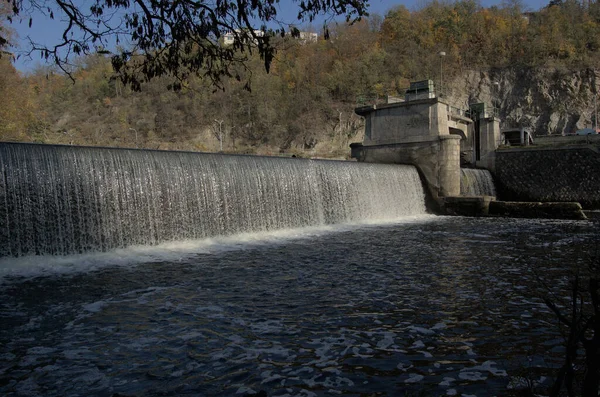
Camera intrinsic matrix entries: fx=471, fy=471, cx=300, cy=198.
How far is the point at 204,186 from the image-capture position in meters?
13.0

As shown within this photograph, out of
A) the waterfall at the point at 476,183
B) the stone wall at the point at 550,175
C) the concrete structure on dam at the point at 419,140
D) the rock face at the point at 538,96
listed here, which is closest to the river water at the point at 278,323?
the concrete structure on dam at the point at 419,140

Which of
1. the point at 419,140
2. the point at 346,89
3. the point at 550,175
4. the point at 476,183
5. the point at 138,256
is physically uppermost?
the point at 346,89

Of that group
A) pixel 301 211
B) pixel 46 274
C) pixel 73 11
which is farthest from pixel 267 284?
pixel 301 211

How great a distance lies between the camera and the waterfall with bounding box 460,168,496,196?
23.6m

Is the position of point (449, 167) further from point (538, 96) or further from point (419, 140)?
point (538, 96)

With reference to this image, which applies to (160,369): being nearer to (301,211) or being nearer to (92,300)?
(92,300)

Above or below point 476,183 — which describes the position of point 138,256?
below

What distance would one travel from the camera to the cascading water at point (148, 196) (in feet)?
31.6

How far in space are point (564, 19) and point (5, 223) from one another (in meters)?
66.9

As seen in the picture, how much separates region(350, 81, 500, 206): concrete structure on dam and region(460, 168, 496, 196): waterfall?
69.9 inches

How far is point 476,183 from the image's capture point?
24641 millimetres

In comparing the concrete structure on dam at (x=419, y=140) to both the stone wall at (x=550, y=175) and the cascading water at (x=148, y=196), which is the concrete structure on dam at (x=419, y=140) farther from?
the cascading water at (x=148, y=196)

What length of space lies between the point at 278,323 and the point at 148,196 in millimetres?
7108

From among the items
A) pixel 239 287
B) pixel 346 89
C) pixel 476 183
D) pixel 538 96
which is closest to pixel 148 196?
pixel 239 287
